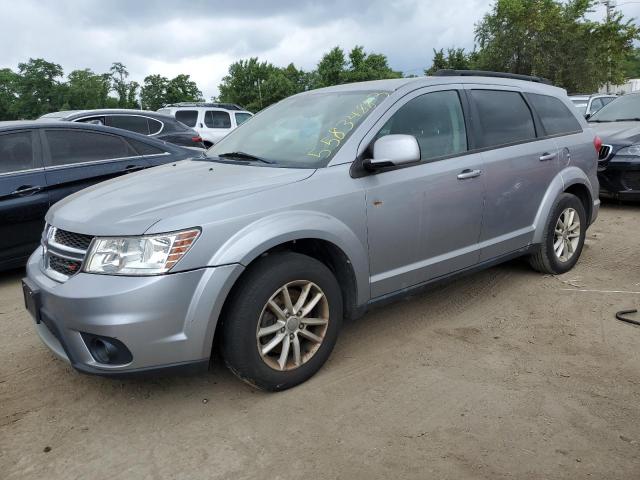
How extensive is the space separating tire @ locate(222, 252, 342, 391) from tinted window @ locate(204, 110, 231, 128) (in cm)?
1249

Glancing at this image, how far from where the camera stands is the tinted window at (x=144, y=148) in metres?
5.88

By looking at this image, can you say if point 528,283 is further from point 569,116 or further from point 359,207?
point 359,207

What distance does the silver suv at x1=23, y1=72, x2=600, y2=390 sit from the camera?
2576 millimetres

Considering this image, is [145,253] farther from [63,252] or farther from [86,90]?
[86,90]

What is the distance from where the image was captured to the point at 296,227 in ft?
9.48

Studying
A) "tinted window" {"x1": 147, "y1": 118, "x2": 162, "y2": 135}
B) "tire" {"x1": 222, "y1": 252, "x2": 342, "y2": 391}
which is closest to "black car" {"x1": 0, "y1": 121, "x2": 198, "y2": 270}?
"tire" {"x1": 222, "y1": 252, "x2": 342, "y2": 391}

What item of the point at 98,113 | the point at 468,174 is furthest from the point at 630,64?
the point at 468,174

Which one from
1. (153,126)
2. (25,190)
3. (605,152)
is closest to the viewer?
(25,190)

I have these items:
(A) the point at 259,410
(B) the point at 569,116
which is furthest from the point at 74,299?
(B) the point at 569,116

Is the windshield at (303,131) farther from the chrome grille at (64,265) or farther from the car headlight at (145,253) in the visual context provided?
the chrome grille at (64,265)

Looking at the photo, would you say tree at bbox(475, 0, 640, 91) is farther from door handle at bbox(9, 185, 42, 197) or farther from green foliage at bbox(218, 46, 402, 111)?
door handle at bbox(9, 185, 42, 197)

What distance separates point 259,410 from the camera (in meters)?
2.84

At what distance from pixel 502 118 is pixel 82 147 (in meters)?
3.97

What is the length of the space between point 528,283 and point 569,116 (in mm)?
1553
